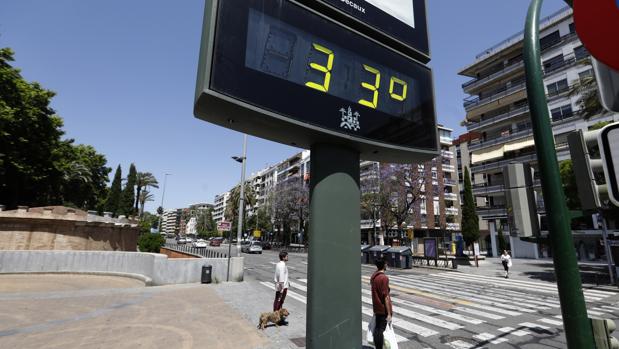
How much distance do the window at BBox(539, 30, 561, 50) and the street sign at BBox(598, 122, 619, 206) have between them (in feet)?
143

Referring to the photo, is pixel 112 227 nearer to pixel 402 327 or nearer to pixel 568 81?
pixel 402 327

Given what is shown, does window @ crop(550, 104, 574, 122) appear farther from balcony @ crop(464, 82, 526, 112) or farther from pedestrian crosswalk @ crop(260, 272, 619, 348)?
pedestrian crosswalk @ crop(260, 272, 619, 348)

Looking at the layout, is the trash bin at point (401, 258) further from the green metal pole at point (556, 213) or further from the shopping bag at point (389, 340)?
the green metal pole at point (556, 213)

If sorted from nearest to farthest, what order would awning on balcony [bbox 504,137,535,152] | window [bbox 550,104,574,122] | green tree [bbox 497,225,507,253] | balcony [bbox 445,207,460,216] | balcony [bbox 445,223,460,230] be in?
window [bbox 550,104,574,122], awning on balcony [bbox 504,137,535,152], green tree [bbox 497,225,507,253], balcony [bbox 445,223,460,230], balcony [bbox 445,207,460,216]

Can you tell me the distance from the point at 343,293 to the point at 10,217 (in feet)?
83.5

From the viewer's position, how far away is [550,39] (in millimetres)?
35500

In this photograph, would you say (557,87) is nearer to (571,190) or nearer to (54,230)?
(571,190)

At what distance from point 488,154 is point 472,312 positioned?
36.2 metres

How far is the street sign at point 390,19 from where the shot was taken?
3873 mm

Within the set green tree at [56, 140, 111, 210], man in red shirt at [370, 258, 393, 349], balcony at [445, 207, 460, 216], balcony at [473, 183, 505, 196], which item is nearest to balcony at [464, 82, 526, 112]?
balcony at [473, 183, 505, 196]

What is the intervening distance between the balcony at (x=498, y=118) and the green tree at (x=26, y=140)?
49.1 m

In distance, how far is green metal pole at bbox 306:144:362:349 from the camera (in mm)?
3281

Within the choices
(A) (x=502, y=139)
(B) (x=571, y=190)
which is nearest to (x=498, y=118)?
(A) (x=502, y=139)

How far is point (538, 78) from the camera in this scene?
2830 mm
